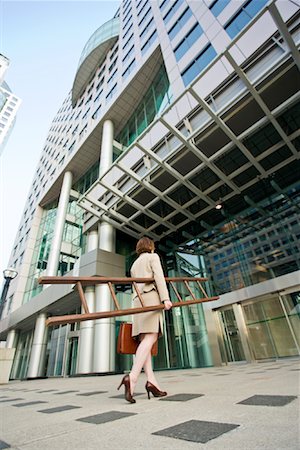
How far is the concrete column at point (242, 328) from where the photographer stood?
9.28 metres

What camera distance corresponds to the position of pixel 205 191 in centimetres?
1050

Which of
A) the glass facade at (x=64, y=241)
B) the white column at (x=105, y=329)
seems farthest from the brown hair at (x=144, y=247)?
the glass facade at (x=64, y=241)

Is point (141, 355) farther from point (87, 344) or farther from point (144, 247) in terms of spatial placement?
point (87, 344)

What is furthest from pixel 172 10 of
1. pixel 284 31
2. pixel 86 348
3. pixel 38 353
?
pixel 38 353

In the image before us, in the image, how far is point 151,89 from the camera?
53.9 feet

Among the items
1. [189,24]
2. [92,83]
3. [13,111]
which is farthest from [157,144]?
[13,111]

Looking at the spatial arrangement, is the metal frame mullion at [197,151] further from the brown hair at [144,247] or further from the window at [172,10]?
the window at [172,10]

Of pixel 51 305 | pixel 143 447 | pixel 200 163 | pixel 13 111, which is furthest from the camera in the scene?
pixel 13 111

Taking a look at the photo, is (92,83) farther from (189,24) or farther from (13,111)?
(13,111)

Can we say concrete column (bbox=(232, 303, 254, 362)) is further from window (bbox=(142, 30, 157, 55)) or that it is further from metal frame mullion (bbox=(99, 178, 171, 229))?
window (bbox=(142, 30, 157, 55))

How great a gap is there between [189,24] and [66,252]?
54.0 feet

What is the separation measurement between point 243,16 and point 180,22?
5.32 metres

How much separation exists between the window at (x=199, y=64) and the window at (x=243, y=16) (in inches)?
39.5

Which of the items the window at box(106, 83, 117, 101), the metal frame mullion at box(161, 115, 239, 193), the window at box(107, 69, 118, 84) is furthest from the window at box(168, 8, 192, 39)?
the metal frame mullion at box(161, 115, 239, 193)
